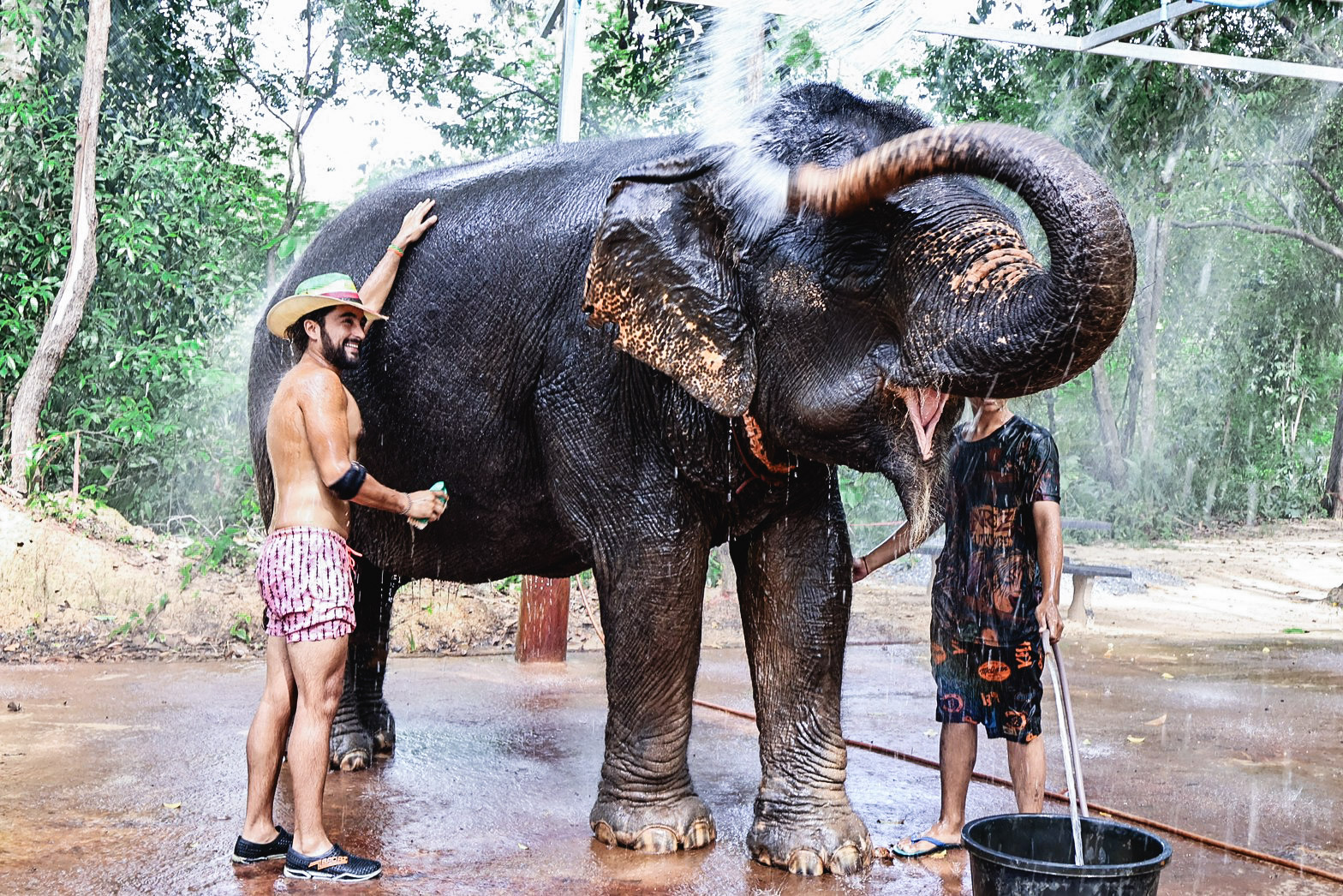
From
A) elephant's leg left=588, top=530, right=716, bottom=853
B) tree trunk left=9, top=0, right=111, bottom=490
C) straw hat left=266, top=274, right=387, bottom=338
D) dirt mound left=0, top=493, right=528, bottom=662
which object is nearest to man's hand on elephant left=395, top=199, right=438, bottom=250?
straw hat left=266, top=274, right=387, bottom=338

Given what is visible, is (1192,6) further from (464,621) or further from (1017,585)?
(464,621)

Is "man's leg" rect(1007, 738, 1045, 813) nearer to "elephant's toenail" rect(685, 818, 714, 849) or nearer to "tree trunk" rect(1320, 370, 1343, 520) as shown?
"elephant's toenail" rect(685, 818, 714, 849)

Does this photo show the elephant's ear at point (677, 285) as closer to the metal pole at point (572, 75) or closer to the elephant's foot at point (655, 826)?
the elephant's foot at point (655, 826)

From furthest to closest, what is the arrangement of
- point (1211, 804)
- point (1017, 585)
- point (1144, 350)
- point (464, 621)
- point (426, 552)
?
point (1144, 350)
point (464, 621)
point (426, 552)
point (1211, 804)
point (1017, 585)

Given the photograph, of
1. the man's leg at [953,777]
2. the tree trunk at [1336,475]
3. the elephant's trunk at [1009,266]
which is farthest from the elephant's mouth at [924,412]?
the tree trunk at [1336,475]

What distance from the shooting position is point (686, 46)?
891cm

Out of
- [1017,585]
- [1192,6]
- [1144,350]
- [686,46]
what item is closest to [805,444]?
[1017,585]

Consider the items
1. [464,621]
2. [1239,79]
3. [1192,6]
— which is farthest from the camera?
[1239,79]

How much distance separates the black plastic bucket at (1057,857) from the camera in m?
2.58

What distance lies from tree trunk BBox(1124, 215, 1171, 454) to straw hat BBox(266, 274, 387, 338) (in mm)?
17103

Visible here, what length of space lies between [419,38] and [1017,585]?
10056 millimetres

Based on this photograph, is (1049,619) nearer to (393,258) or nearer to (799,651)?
(799,651)

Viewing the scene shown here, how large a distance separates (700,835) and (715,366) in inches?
58.5

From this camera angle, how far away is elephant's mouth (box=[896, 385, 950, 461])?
338 centimetres
